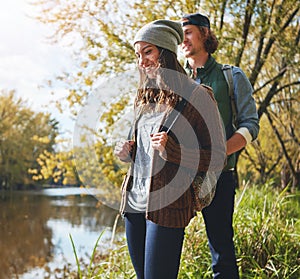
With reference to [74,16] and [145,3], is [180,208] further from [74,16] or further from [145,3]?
[74,16]

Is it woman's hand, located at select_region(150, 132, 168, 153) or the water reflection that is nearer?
woman's hand, located at select_region(150, 132, 168, 153)

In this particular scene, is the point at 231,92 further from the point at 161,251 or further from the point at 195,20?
the point at 161,251

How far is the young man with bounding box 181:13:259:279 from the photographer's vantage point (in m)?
1.76

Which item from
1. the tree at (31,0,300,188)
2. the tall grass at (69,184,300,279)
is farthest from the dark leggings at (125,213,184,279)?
the tree at (31,0,300,188)

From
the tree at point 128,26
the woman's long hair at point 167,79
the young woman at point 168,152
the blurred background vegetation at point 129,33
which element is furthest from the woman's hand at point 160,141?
the tree at point 128,26

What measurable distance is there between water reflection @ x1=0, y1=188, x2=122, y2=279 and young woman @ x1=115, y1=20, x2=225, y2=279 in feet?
12.3

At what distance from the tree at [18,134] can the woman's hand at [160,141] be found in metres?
17.3

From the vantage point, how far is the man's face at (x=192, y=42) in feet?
5.90

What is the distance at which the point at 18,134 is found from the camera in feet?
61.0

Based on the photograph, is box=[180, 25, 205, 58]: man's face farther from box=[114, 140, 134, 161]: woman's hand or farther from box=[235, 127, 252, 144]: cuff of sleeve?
box=[114, 140, 134, 161]: woman's hand

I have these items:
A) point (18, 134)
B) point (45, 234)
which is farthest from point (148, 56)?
point (18, 134)

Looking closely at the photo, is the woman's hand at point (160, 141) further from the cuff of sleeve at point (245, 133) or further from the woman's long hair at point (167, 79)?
the cuff of sleeve at point (245, 133)

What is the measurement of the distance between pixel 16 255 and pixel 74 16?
400cm

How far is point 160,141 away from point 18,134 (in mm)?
18150
